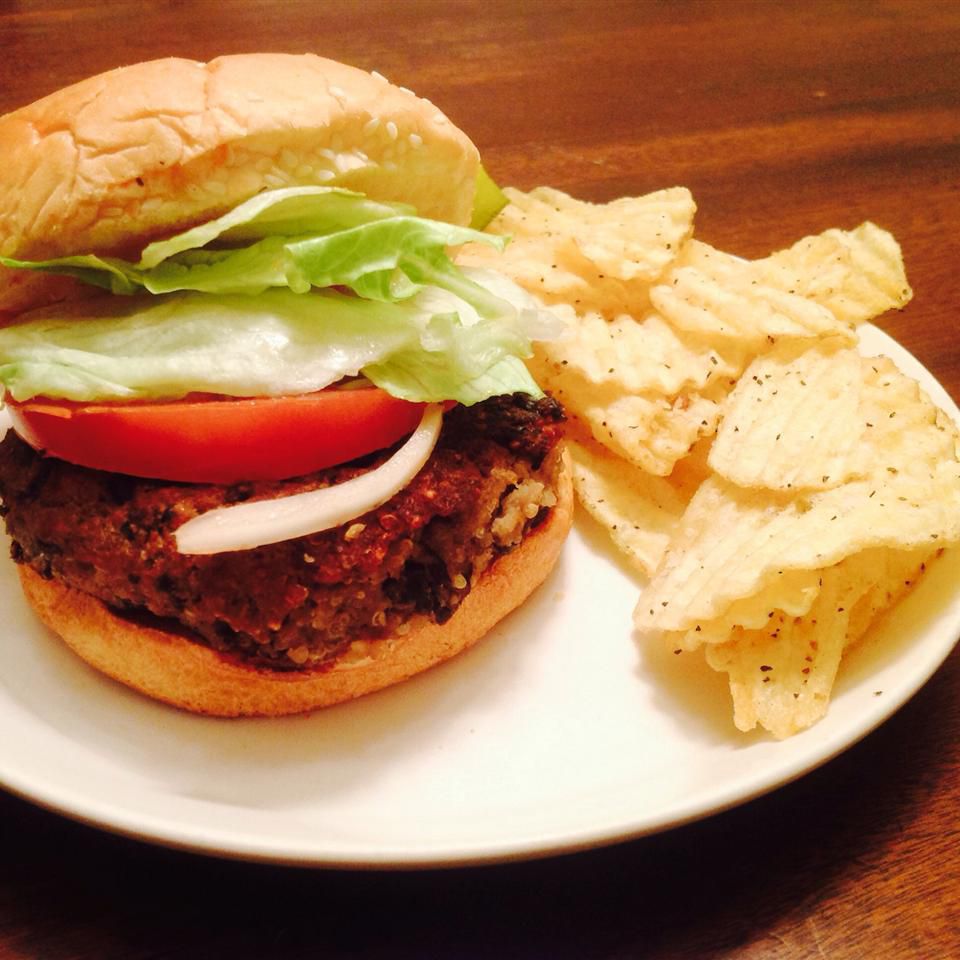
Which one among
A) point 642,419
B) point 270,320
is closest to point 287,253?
point 270,320

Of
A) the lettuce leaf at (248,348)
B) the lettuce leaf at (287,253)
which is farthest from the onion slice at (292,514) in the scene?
the lettuce leaf at (287,253)

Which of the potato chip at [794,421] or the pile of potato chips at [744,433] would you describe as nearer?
the pile of potato chips at [744,433]

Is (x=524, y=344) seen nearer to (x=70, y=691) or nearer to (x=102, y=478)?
(x=102, y=478)

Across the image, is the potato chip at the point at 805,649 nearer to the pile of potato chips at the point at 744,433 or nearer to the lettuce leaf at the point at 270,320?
the pile of potato chips at the point at 744,433

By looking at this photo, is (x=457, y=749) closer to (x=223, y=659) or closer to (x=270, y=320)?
(x=223, y=659)

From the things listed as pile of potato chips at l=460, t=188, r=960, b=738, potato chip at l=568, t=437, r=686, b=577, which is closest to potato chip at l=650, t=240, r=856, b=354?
pile of potato chips at l=460, t=188, r=960, b=738

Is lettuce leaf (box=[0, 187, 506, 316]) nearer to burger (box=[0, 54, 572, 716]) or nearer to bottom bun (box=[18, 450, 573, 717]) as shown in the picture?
burger (box=[0, 54, 572, 716])
